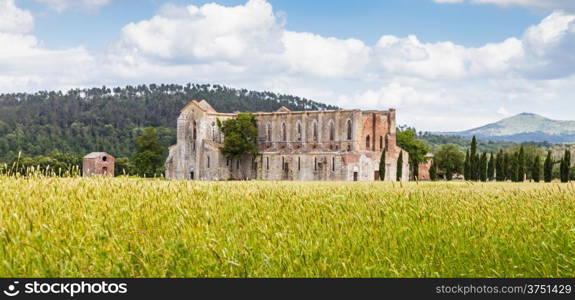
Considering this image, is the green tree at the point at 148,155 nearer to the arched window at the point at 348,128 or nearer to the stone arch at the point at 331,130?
the stone arch at the point at 331,130

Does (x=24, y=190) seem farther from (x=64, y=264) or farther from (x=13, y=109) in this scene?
(x=13, y=109)

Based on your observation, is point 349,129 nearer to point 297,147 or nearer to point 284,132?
point 297,147

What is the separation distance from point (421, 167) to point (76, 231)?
94.0m

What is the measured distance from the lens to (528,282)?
301 inches

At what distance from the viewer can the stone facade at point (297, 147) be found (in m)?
75.4

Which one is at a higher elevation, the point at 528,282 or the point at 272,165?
the point at 528,282

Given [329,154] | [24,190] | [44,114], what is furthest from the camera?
[44,114]

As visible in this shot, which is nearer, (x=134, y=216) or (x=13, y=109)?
(x=134, y=216)

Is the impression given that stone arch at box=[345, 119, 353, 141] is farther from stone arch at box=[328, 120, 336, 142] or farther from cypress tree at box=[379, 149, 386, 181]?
cypress tree at box=[379, 149, 386, 181]

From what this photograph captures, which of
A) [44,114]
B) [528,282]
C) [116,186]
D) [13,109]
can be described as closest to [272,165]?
[116,186]

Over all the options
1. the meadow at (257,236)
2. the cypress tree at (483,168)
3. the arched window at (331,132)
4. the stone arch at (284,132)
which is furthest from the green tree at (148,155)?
the meadow at (257,236)

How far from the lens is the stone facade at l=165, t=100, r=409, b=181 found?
7544 cm

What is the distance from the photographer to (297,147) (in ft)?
271

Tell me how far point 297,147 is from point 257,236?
73428 millimetres
